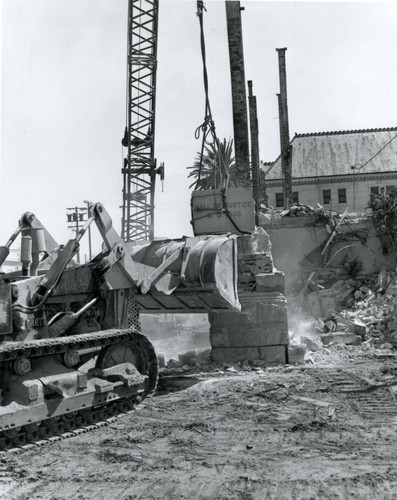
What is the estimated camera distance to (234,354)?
10039 millimetres

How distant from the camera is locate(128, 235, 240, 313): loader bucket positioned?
8.08 m

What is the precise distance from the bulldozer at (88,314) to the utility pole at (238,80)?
323 cm

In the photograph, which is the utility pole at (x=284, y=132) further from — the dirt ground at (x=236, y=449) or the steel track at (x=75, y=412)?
the steel track at (x=75, y=412)

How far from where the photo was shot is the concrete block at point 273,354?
994 centimetres

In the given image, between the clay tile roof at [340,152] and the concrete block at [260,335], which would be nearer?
the concrete block at [260,335]

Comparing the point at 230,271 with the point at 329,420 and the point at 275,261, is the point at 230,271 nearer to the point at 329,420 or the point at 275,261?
the point at 329,420

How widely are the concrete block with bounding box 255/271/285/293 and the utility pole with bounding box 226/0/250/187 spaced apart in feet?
7.62

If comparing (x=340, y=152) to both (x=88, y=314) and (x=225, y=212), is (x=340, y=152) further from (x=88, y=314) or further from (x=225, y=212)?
(x=88, y=314)

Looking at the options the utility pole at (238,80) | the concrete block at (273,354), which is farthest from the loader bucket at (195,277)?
the utility pole at (238,80)

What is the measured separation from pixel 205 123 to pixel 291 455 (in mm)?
6534

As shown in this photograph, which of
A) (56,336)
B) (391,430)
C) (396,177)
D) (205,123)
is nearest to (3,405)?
(56,336)

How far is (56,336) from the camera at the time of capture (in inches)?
279

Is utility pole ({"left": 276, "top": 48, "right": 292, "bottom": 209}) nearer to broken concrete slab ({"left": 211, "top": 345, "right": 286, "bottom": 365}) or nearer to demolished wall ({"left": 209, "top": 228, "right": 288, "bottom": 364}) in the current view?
demolished wall ({"left": 209, "top": 228, "right": 288, "bottom": 364})

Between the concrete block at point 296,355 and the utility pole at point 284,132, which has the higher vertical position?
the utility pole at point 284,132
